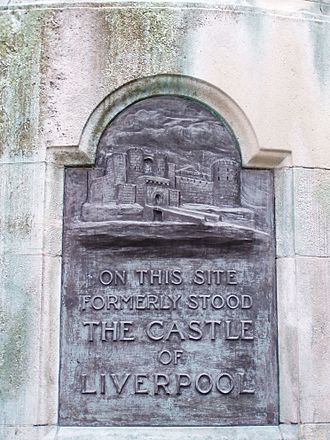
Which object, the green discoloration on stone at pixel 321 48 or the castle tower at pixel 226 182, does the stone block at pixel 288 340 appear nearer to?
the castle tower at pixel 226 182

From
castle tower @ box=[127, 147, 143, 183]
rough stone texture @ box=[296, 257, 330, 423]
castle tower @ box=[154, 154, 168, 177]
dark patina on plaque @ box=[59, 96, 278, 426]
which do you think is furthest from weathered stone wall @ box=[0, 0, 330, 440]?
castle tower @ box=[154, 154, 168, 177]

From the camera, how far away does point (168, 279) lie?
19.9ft

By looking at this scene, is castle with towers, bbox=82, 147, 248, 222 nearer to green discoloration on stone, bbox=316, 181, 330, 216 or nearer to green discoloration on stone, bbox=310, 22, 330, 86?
green discoloration on stone, bbox=316, 181, 330, 216

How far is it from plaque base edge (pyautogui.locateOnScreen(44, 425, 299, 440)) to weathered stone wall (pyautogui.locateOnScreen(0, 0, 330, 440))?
5.0 inches

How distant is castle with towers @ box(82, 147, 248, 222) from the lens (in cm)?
611

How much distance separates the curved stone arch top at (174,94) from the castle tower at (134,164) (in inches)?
10.6

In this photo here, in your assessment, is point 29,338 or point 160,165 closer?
point 29,338

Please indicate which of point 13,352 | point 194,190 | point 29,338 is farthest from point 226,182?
point 13,352

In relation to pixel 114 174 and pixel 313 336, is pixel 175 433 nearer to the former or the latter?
pixel 313 336

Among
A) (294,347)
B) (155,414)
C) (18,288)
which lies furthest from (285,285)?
(18,288)

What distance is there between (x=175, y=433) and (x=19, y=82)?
283 cm

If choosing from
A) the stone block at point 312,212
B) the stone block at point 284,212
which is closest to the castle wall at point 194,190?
the stone block at point 284,212

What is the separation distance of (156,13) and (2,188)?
1.77 meters

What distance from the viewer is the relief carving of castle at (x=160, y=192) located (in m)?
6.11
